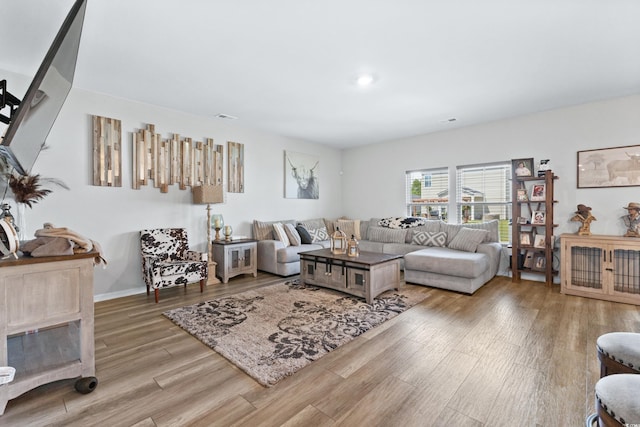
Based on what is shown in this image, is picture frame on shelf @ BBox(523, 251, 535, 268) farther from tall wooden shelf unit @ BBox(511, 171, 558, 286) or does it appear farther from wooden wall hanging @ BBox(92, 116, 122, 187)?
wooden wall hanging @ BBox(92, 116, 122, 187)

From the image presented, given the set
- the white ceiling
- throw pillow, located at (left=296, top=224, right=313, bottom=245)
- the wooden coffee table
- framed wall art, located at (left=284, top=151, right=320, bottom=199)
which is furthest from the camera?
framed wall art, located at (left=284, top=151, right=320, bottom=199)

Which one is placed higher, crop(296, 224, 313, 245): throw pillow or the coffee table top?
crop(296, 224, 313, 245): throw pillow

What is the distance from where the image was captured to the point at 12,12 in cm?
206

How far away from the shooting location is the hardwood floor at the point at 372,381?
1.58 metres

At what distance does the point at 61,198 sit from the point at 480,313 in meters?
4.78

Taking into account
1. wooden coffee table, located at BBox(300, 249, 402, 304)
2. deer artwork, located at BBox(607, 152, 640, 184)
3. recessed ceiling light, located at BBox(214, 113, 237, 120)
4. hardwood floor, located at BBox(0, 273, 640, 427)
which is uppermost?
recessed ceiling light, located at BBox(214, 113, 237, 120)

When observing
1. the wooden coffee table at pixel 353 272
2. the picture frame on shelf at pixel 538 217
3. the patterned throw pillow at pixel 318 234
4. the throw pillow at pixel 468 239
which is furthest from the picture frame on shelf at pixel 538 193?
the patterned throw pillow at pixel 318 234

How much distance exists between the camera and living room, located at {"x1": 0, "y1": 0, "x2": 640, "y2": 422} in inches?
133

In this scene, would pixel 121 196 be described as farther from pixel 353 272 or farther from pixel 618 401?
pixel 618 401

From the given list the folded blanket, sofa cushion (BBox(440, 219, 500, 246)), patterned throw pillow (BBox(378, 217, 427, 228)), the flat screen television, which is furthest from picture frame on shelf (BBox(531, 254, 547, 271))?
the flat screen television

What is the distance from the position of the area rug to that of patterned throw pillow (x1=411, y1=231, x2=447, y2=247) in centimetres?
131

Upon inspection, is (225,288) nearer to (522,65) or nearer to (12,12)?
(12,12)

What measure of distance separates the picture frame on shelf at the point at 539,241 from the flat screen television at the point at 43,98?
548 centimetres

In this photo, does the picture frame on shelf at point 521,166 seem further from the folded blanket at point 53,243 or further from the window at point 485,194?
the folded blanket at point 53,243
